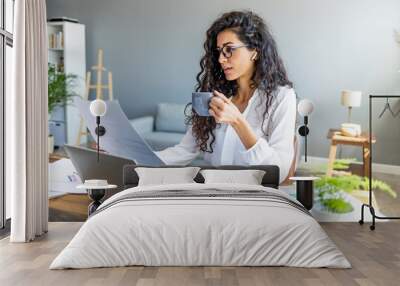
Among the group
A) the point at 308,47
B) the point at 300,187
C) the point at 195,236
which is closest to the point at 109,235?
the point at 195,236

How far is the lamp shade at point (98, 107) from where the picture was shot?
629 cm

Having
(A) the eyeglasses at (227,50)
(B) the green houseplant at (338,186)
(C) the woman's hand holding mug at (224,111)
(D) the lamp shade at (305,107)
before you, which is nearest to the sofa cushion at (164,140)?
(C) the woman's hand holding mug at (224,111)

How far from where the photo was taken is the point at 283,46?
6.26 meters

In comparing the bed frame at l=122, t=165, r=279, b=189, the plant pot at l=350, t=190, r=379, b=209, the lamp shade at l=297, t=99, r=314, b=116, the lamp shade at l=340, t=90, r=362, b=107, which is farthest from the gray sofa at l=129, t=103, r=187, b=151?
the plant pot at l=350, t=190, r=379, b=209

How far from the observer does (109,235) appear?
440 cm

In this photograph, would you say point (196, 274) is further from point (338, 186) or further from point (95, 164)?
point (338, 186)

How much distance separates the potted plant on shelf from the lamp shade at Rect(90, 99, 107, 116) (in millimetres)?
220

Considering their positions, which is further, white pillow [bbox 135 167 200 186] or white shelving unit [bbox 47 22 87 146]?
white shelving unit [bbox 47 22 87 146]

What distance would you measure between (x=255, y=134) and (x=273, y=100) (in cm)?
37

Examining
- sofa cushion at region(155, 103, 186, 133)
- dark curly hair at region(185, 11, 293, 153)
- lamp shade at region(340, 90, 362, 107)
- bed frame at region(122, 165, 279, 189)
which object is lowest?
bed frame at region(122, 165, 279, 189)

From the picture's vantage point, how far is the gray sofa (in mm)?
6246

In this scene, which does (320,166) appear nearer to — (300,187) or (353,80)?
(300,187)

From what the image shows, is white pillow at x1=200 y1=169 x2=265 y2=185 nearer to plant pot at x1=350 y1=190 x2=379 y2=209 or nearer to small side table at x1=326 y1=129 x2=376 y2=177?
small side table at x1=326 y1=129 x2=376 y2=177

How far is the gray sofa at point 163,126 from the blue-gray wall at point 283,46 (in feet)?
0.25
